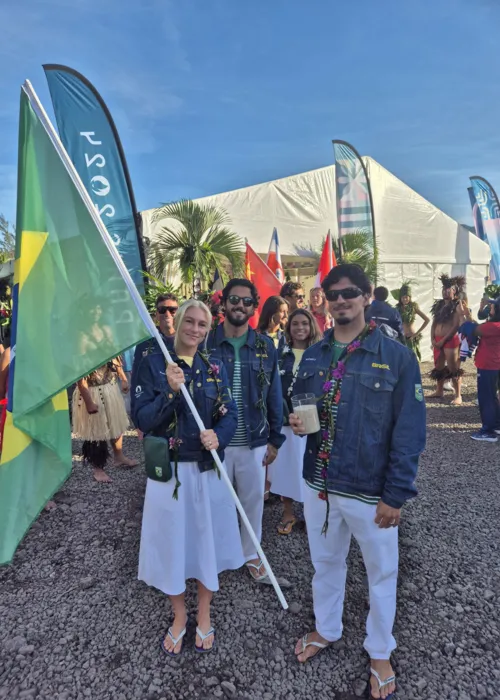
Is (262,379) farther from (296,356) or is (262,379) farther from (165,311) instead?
(165,311)

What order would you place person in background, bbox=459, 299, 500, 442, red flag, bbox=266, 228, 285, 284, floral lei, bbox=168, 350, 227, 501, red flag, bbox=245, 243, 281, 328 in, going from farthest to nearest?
red flag, bbox=266, 228, 285, 284
red flag, bbox=245, 243, 281, 328
person in background, bbox=459, 299, 500, 442
floral lei, bbox=168, 350, 227, 501

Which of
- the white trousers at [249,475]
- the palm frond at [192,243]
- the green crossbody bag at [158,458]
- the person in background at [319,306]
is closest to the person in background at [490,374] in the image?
the person in background at [319,306]

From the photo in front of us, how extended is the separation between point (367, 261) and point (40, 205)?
1160 cm

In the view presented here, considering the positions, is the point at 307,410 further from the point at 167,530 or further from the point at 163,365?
the point at 167,530

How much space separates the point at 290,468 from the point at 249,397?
1.11 meters

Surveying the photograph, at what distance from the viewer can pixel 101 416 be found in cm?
504

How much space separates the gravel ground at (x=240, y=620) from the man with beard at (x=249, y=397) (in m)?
0.56

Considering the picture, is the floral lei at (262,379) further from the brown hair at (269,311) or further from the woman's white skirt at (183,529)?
the brown hair at (269,311)

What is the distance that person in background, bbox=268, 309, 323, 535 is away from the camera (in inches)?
151

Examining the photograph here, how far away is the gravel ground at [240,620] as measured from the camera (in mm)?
2283

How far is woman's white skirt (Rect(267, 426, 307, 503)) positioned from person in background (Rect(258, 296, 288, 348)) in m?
0.91

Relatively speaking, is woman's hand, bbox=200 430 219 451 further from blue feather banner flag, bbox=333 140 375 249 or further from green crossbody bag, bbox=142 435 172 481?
blue feather banner flag, bbox=333 140 375 249

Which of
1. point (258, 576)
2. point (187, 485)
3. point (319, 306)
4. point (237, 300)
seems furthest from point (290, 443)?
point (319, 306)

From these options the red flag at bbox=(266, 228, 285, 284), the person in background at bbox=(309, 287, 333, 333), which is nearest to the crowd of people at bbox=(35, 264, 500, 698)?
the person in background at bbox=(309, 287, 333, 333)
